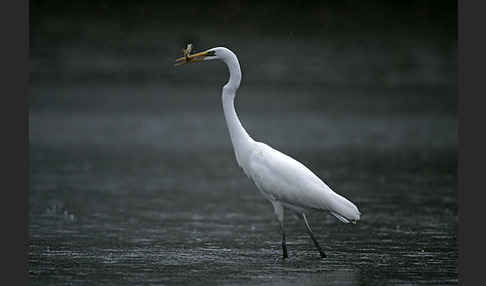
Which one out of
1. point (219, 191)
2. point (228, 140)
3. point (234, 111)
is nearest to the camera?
point (234, 111)

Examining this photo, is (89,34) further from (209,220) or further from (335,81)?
(209,220)

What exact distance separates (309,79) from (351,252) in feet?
65.7

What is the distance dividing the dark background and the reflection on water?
0.14 ft

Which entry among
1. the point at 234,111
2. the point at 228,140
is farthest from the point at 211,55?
the point at 228,140

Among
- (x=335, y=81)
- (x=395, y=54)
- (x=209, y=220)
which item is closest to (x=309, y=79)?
(x=335, y=81)

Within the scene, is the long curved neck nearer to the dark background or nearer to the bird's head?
the bird's head

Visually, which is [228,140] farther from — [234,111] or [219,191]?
[234,111]

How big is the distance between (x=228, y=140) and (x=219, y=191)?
6128mm

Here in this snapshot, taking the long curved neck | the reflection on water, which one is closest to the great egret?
the long curved neck

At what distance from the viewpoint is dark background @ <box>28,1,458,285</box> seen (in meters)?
9.59

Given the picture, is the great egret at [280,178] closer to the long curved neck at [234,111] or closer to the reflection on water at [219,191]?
the long curved neck at [234,111]

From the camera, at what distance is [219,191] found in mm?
14469

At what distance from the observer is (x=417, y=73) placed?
100 feet

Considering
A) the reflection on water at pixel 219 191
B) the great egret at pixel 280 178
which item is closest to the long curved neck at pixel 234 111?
the great egret at pixel 280 178
